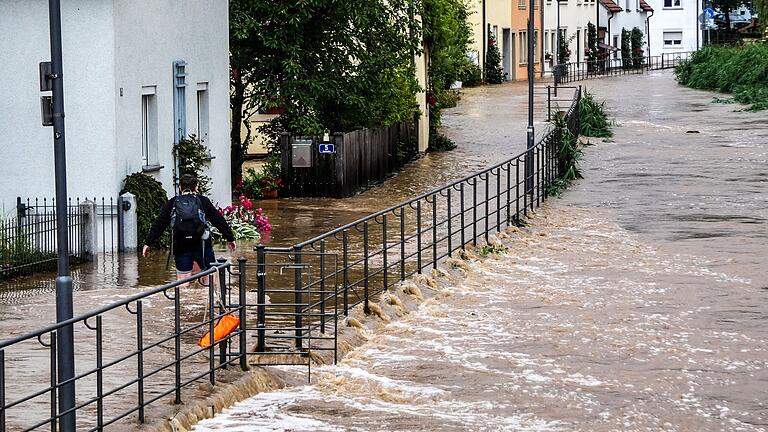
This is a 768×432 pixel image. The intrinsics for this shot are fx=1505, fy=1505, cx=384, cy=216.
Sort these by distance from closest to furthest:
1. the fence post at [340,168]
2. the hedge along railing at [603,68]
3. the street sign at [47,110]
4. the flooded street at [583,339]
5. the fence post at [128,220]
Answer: the street sign at [47,110] → the flooded street at [583,339] → the fence post at [128,220] → the fence post at [340,168] → the hedge along railing at [603,68]

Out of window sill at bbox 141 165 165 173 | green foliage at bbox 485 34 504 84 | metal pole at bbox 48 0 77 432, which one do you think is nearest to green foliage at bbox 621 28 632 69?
green foliage at bbox 485 34 504 84

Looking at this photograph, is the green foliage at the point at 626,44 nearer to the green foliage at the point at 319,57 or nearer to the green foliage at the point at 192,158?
the green foliage at the point at 319,57

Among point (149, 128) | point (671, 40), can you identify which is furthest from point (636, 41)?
point (149, 128)

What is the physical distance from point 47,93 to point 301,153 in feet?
33.3

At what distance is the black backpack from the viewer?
16.3 m

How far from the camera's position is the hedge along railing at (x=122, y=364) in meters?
10.0

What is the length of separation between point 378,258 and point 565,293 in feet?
10.8

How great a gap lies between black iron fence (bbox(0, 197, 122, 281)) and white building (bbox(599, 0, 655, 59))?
68.6m

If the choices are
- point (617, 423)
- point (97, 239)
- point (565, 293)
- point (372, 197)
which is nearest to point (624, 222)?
point (372, 197)

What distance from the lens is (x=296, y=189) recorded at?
32.2 m

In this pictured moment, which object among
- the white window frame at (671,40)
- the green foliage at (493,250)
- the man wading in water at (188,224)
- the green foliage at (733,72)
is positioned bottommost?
the green foliage at (493,250)

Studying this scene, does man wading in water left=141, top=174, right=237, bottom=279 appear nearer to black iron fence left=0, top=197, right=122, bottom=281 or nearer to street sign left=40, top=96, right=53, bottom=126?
black iron fence left=0, top=197, right=122, bottom=281

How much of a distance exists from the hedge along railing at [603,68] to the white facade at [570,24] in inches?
57.7

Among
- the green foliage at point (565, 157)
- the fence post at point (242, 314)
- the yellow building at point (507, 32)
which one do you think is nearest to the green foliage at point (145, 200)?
the fence post at point (242, 314)
